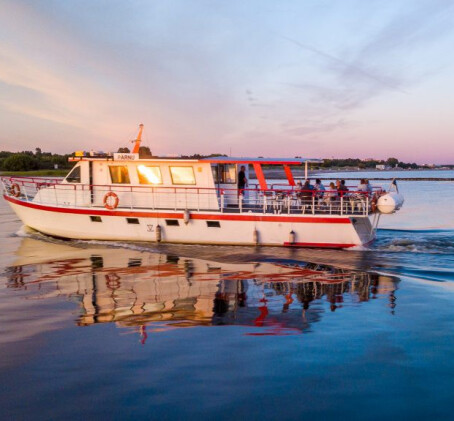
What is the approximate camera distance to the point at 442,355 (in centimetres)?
696

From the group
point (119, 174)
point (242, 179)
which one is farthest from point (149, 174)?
point (242, 179)

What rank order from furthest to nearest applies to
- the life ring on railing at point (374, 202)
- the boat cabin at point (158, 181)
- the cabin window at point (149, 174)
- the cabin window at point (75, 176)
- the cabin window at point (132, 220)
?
the cabin window at point (75, 176) < the cabin window at point (149, 174) < the boat cabin at point (158, 181) < the cabin window at point (132, 220) < the life ring on railing at point (374, 202)

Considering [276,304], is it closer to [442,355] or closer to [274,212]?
[442,355]

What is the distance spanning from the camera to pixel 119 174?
1939 centimetres

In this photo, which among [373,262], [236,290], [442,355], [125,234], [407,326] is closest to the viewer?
[442,355]

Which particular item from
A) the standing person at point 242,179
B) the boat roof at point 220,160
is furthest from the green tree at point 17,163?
the standing person at point 242,179

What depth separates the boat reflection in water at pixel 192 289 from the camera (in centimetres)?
875

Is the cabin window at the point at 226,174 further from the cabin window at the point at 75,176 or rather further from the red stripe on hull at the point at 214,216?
the cabin window at the point at 75,176

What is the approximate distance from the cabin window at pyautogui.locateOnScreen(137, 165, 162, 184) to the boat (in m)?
0.04

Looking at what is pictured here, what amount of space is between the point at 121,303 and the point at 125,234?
30.2 ft

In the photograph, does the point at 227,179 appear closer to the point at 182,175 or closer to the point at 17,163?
the point at 182,175

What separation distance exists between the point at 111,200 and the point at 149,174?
2.06 meters

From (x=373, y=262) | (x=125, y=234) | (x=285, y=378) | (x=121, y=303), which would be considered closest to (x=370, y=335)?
(x=285, y=378)

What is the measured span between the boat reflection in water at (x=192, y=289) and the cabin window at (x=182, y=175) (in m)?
4.07
